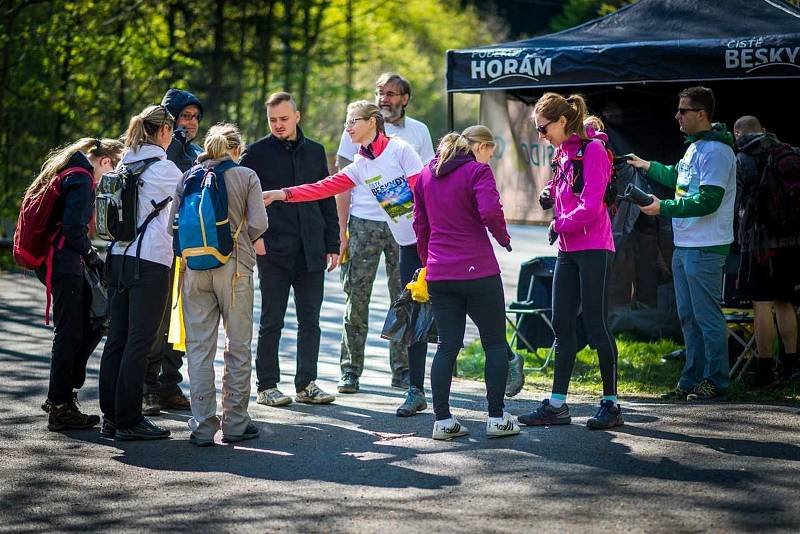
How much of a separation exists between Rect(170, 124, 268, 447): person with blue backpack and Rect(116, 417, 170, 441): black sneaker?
10.3 inches

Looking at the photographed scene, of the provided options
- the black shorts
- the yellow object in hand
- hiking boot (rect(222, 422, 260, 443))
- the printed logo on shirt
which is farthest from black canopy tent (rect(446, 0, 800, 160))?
hiking boot (rect(222, 422, 260, 443))

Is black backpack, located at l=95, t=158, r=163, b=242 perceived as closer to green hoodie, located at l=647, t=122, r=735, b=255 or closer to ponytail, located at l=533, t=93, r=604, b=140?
ponytail, located at l=533, t=93, r=604, b=140

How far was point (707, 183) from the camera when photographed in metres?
7.42

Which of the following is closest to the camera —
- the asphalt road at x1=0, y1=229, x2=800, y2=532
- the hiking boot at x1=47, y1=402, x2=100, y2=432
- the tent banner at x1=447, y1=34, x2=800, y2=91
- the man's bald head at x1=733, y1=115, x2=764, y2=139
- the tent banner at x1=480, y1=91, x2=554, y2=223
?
the asphalt road at x1=0, y1=229, x2=800, y2=532

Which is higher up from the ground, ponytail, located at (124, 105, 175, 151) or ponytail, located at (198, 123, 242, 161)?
ponytail, located at (124, 105, 175, 151)

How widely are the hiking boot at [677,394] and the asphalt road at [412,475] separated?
0.36 metres

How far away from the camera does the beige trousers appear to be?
6695 millimetres

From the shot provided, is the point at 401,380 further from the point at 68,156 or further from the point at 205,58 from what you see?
the point at 205,58

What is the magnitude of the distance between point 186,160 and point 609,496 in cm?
397

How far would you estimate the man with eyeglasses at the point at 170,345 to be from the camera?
7.72m

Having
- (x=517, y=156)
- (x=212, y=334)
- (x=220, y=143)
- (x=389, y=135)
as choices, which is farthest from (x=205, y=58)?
(x=212, y=334)

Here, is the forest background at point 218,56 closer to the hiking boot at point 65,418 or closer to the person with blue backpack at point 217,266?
the hiking boot at point 65,418

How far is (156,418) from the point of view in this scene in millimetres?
7727

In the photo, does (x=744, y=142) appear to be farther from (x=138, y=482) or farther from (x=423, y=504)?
(x=138, y=482)
